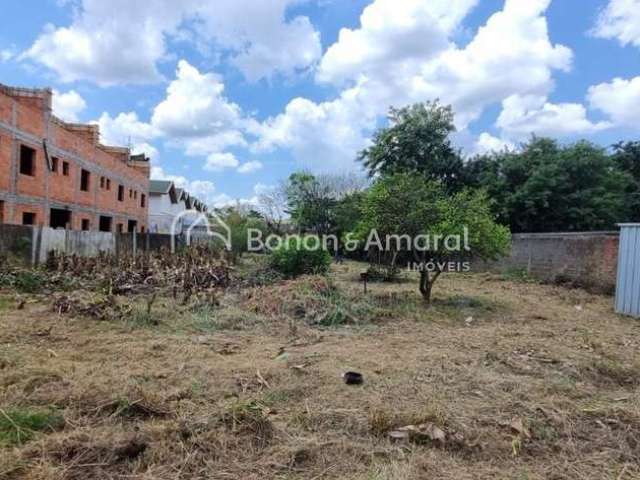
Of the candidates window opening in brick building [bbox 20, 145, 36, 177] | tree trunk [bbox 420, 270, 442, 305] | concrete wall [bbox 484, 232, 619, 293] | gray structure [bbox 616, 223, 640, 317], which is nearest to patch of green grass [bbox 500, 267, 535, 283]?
concrete wall [bbox 484, 232, 619, 293]

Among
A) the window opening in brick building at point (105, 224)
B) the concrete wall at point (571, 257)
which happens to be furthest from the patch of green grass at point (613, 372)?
the window opening in brick building at point (105, 224)

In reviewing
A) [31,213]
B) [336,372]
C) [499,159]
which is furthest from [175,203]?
[336,372]

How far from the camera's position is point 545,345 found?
5.19 meters

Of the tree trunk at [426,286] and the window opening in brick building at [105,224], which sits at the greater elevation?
the window opening in brick building at [105,224]

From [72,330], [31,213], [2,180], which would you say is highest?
[2,180]

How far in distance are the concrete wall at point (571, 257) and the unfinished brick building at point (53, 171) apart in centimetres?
1672

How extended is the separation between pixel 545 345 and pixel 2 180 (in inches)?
605

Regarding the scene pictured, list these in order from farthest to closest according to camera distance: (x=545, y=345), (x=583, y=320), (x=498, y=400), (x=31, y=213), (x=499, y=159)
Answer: (x=499, y=159) → (x=31, y=213) → (x=583, y=320) → (x=545, y=345) → (x=498, y=400)

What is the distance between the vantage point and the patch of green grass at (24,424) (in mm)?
2574

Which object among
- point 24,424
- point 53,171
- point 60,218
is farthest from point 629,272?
point 60,218

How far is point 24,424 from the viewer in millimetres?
2730

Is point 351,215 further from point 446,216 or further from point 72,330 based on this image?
point 72,330

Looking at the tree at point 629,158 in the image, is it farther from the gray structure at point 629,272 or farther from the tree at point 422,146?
the gray structure at point 629,272

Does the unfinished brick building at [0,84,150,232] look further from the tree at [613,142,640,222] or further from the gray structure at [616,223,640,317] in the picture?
the tree at [613,142,640,222]
